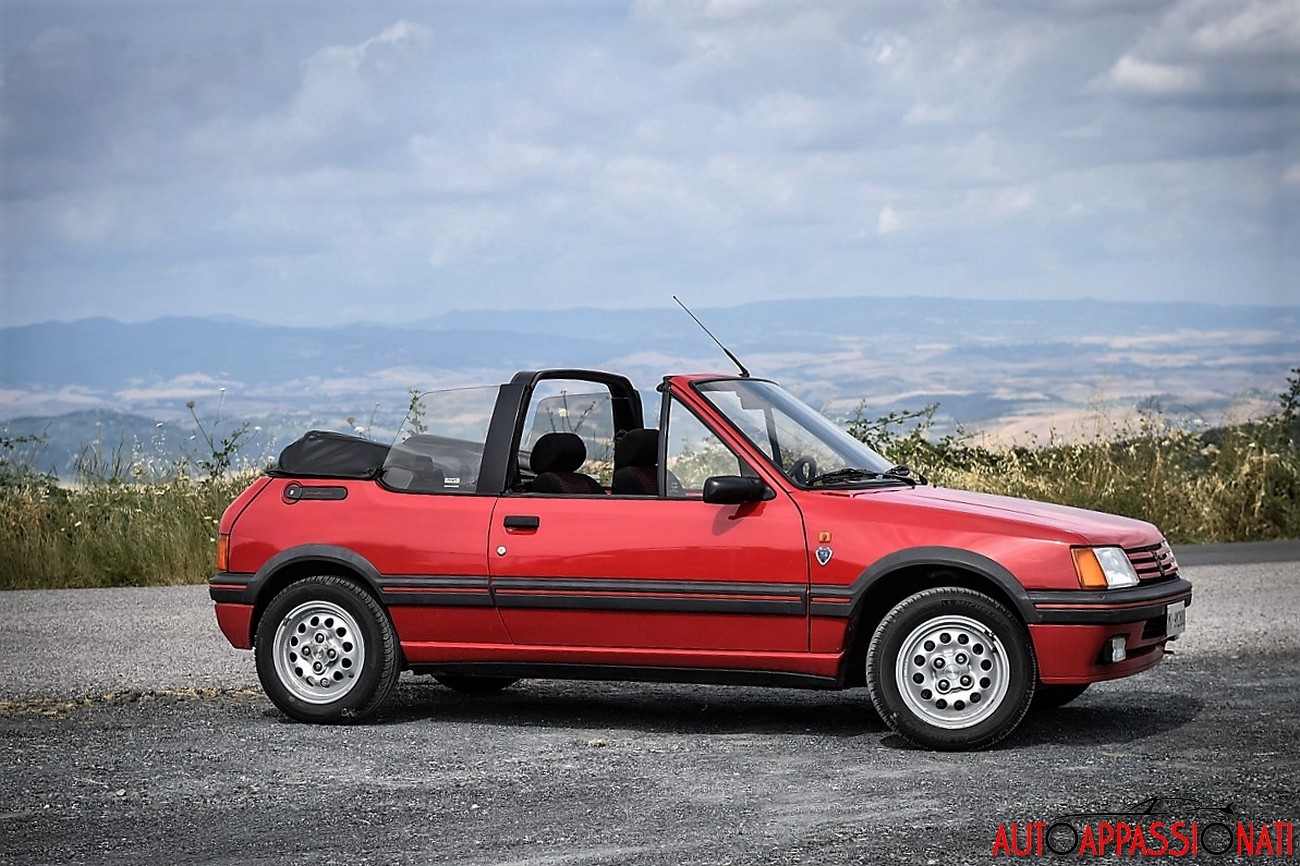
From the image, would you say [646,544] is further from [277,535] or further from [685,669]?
[277,535]

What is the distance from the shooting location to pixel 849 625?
8258mm

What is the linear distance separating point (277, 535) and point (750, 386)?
2.51m

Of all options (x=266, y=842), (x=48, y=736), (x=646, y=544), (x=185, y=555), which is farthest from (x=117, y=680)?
(x=185, y=555)

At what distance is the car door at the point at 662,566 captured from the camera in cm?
834

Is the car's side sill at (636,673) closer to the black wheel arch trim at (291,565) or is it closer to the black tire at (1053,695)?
the black wheel arch trim at (291,565)

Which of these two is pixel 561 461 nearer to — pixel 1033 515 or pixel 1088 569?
pixel 1033 515

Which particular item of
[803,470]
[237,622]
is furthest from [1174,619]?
[237,622]

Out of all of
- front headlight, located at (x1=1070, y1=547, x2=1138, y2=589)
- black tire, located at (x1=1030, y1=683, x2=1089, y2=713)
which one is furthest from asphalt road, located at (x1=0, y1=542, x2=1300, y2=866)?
front headlight, located at (x1=1070, y1=547, x2=1138, y2=589)

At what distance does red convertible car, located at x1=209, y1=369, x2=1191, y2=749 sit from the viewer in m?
8.09

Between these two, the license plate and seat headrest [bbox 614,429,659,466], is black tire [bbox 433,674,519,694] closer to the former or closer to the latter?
seat headrest [bbox 614,429,659,466]

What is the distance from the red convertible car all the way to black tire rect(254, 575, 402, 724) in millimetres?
12

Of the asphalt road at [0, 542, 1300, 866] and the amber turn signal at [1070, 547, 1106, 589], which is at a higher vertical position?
the amber turn signal at [1070, 547, 1106, 589]

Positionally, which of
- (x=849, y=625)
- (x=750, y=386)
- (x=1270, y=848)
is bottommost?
(x=1270, y=848)

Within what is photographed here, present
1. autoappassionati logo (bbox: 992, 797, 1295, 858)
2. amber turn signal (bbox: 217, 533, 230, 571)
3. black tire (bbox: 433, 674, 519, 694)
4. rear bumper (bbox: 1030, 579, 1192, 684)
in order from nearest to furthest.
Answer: autoappassionati logo (bbox: 992, 797, 1295, 858), rear bumper (bbox: 1030, 579, 1192, 684), amber turn signal (bbox: 217, 533, 230, 571), black tire (bbox: 433, 674, 519, 694)
